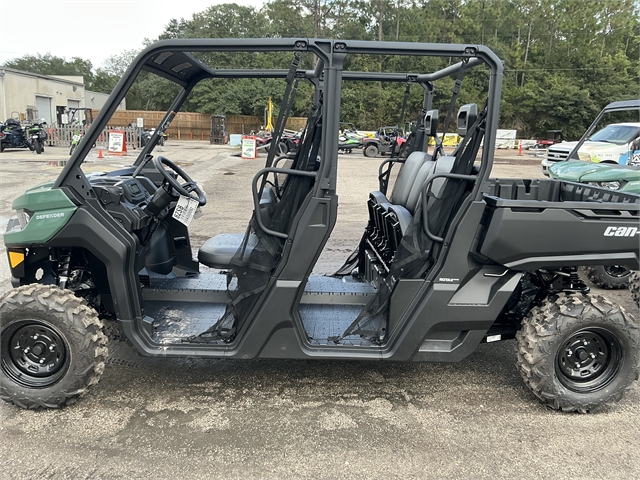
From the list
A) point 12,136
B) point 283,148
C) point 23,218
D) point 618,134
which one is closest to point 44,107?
point 12,136

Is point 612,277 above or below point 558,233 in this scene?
below

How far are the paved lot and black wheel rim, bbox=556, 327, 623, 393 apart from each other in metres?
0.22

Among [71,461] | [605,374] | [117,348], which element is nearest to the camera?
[71,461]

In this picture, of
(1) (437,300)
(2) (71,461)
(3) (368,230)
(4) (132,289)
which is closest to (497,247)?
(1) (437,300)

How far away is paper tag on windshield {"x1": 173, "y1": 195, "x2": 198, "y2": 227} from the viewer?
3572 millimetres

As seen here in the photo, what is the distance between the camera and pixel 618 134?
545 inches

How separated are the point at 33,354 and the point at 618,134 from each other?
14.8m

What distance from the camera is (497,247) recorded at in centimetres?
308

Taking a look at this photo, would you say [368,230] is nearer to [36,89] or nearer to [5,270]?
A: [5,270]

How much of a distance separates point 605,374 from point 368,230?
220 cm

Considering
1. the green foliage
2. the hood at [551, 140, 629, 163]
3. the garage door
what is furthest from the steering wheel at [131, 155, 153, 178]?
the garage door

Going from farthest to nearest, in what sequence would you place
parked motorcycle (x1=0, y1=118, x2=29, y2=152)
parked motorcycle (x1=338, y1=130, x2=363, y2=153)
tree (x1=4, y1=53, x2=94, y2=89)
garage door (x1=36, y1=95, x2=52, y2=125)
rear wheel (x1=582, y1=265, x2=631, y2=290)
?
1. tree (x1=4, y1=53, x2=94, y2=89)
2. garage door (x1=36, y1=95, x2=52, y2=125)
3. parked motorcycle (x1=338, y1=130, x2=363, y2=153)
4. parked motorcycle (x1=0, y1=118, x2=29, y2=152)
5. rear wheel (x1=582, y1=265, x2=631, y2=290)

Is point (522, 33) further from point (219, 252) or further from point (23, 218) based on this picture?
point (23, 218)

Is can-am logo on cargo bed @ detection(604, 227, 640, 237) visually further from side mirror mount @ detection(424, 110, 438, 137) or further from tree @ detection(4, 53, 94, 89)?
tree @ detection(4, 53, 94, 89)
